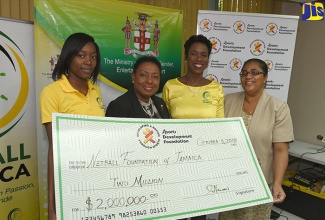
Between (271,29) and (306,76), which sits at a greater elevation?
(271,29)

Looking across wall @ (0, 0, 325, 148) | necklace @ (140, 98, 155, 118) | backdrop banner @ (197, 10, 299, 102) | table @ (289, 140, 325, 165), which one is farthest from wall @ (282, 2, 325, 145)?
necklace @ (140, 98, 155, 118)

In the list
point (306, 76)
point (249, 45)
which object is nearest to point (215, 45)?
point (249, 45)

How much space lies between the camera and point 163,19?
286 centimetres

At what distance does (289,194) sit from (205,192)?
2.52 meters

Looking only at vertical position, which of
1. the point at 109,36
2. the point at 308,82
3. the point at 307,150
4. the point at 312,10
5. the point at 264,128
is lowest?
the point at 307,150

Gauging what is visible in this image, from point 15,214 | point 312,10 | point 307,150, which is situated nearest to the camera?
point 15,214

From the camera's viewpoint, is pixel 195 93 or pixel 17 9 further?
pixel 17 9

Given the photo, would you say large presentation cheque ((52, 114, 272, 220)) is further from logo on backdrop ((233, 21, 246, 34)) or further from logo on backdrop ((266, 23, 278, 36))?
logo on backdrop ((266, 23, 278, 36))

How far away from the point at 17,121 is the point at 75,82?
1048 millimetres

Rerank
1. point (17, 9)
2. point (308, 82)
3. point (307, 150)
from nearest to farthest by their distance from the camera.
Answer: point (17, 9), point (307, 150), point (308, 82)

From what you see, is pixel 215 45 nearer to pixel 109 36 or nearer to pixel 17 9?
pixel 109 36

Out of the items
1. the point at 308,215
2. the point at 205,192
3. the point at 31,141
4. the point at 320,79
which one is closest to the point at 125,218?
the point at 205,192

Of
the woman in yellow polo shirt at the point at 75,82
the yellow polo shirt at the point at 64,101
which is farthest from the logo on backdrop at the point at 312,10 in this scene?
the yellow polo shirt at the point at 64,101

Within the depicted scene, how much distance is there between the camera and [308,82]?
3.94m
